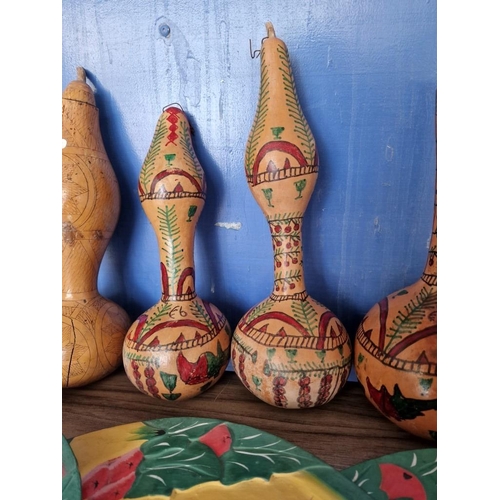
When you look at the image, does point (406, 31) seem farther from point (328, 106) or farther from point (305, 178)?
point (305, 178)

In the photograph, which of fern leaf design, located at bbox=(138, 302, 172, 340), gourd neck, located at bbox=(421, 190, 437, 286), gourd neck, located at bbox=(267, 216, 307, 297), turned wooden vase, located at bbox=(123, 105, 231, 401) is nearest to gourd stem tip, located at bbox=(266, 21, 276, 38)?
turned wooden vase, located at bbox=(123, 105, 231, 401)

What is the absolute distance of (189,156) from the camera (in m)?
0.73

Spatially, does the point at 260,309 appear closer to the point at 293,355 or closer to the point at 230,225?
the point at 293,355

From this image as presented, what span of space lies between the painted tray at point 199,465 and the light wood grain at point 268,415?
29 millimetres

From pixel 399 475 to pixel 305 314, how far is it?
0.27 meters

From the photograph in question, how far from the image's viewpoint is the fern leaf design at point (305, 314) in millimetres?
635

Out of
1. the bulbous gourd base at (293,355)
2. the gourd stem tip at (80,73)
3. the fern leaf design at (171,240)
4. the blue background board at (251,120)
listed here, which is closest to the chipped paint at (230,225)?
the blue background board at (251,120)

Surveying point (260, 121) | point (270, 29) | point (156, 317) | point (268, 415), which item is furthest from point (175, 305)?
point (270, 29)

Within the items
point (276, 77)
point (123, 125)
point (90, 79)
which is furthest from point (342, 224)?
point (90, 79)

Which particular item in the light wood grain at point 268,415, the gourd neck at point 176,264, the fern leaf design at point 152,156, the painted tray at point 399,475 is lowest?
the painted tray at point 399,475

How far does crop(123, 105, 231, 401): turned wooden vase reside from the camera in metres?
0.66

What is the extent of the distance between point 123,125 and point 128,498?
Answer: 730mm

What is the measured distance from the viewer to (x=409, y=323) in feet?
1.85

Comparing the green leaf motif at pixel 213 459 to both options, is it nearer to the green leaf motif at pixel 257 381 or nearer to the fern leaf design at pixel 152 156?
the green leaf motif at pixel 257 381
